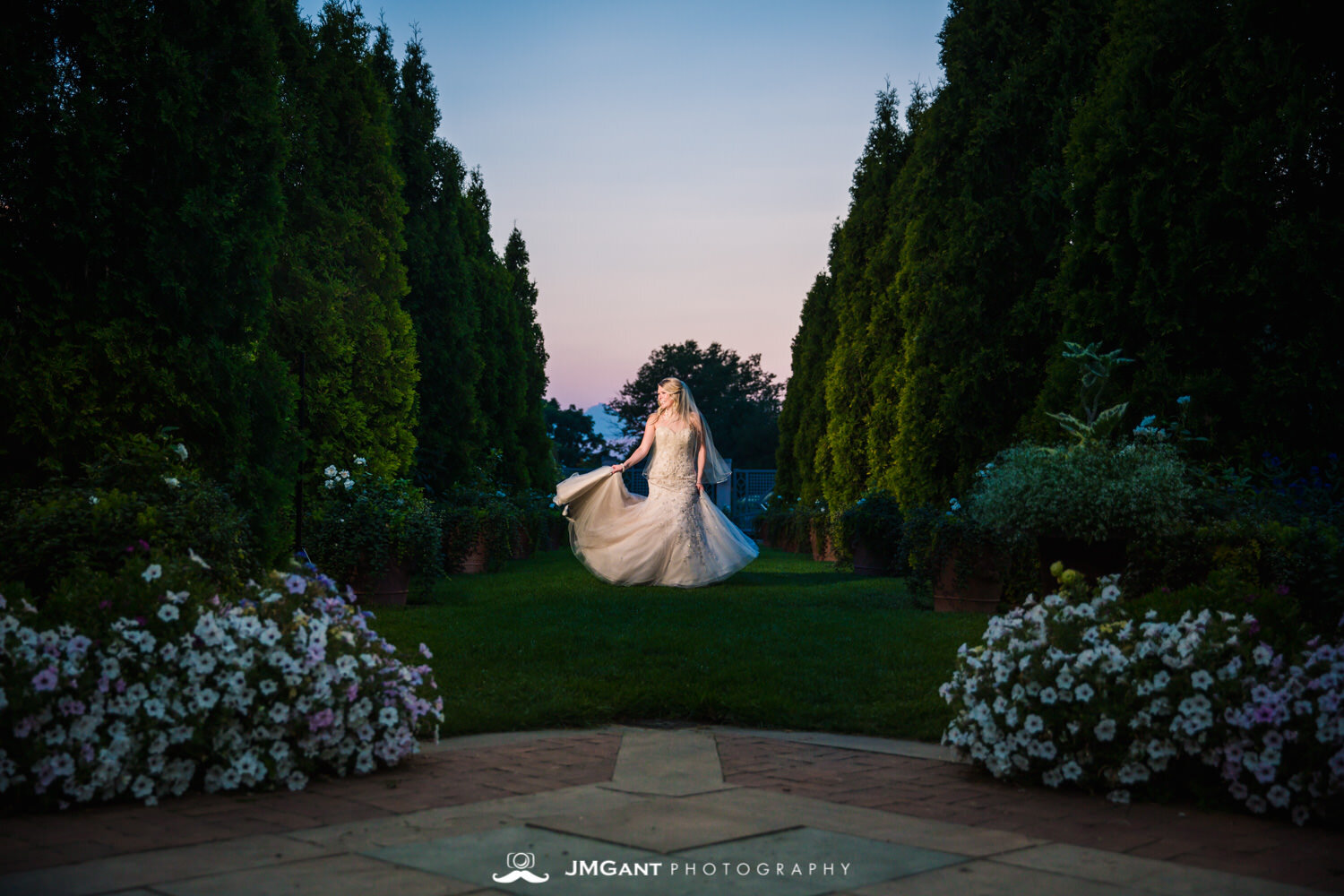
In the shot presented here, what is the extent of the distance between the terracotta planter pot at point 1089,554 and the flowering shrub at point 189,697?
4.47 meters

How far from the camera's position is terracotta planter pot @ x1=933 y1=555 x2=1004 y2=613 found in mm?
9180

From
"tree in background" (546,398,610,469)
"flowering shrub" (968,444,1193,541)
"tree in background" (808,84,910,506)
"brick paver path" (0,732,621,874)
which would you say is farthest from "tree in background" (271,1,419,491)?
"tree in background" (546,398,610,469)

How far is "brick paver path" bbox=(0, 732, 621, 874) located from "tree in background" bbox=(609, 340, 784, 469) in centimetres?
4883

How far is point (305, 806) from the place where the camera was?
3.57 metres

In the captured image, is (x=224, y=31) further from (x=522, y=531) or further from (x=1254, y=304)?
(x=522, y=531)

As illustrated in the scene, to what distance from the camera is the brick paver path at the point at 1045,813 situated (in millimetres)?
3049

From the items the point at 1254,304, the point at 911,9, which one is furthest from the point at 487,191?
the point at 1254,304

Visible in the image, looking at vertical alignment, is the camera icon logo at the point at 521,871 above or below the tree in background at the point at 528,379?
below

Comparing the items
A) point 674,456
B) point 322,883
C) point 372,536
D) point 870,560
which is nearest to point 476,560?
point 674,456

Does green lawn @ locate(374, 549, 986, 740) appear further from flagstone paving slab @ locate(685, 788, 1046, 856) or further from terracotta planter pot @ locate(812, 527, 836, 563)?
terracotta planter pot @ locate(812, 527, 836, 563)

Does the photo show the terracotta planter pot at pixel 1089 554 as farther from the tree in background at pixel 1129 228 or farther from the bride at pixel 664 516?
the bride at pixel 664 516

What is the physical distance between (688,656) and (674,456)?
610 centimetres

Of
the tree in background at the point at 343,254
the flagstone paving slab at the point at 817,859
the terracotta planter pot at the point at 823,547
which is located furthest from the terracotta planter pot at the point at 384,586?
the terracotta planter pot at the point at 823,547

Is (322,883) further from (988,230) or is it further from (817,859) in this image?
(988,230)
